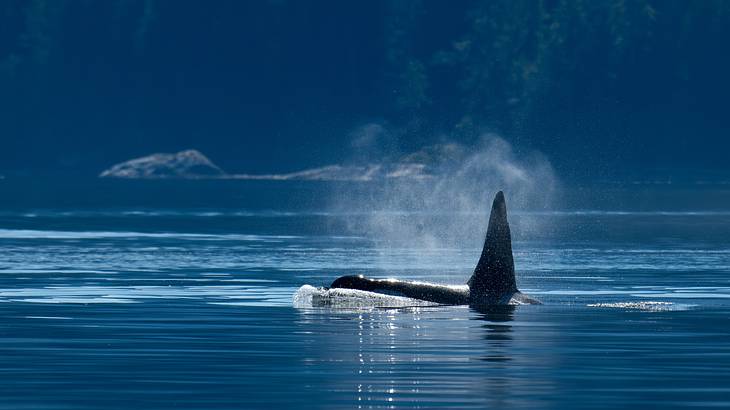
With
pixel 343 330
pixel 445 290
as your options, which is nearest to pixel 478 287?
pixel 445 290

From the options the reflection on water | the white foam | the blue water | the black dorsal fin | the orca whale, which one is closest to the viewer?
the reflection on water

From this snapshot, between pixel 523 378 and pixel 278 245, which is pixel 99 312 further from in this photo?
pixel 278 245

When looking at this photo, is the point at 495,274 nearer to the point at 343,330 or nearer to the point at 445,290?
the point at 445,290

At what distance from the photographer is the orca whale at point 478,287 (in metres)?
44.5

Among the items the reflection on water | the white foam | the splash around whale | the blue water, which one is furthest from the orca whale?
the blue water

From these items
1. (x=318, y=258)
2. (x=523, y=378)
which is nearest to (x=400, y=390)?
(x=523, y=378)

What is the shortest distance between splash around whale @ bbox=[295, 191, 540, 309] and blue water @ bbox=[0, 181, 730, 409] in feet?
3.28

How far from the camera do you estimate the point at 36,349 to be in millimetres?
33719

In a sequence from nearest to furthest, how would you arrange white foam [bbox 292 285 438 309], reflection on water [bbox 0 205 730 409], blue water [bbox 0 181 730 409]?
reflection on water [bbox 0 205 730 409], blue water [bbox 0 181 730 409], white foam [bbox 292 285 438 309]

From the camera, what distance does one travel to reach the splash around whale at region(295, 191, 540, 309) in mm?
44281

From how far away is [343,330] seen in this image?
37812 mm

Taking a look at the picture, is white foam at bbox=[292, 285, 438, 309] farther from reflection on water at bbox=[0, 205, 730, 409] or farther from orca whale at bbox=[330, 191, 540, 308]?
reflection on water at bbox=[0, 205, 730, 409]

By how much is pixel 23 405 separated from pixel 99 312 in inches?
611

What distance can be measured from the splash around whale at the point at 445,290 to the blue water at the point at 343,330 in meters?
1.00
